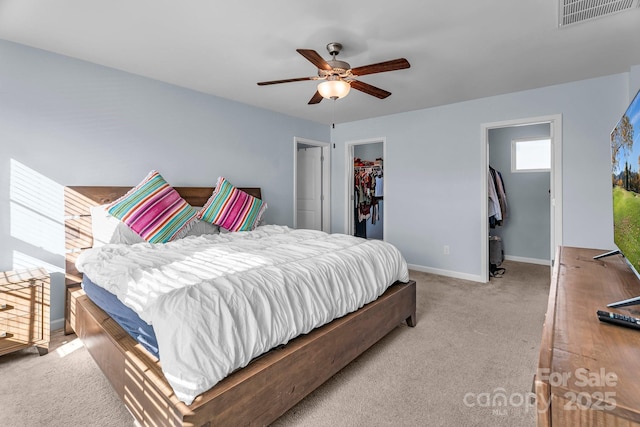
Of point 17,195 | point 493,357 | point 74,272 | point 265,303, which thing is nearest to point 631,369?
point 265,303

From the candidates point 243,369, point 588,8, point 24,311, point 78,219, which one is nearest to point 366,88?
point 588,8

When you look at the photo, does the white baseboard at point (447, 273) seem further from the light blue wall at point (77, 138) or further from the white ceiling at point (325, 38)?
the light blue wall at point (77, 138)

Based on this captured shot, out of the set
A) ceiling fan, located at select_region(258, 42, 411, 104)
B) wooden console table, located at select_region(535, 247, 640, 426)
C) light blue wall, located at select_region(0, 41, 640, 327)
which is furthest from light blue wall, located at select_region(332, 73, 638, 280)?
wooden console table, located at select_region(535, 247, 640, 426)

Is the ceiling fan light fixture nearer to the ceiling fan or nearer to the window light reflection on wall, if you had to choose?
the ceiling fan

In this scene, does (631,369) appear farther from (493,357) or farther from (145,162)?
(145,162)

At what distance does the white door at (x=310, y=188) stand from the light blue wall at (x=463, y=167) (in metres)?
0.29

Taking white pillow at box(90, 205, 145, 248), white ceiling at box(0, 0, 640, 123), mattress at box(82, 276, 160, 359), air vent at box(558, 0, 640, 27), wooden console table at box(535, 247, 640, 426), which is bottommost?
mattress at box(82, 276, 160, 359)

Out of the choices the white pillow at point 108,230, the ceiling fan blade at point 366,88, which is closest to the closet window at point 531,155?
the ceiling fan blade at point 366,88

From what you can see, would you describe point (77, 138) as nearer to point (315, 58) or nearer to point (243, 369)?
point (315, 58)

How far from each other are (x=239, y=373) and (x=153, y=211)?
2047 mm

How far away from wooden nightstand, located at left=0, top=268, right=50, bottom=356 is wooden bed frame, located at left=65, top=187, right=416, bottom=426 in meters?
0.20

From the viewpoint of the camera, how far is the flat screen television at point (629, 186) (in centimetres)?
112

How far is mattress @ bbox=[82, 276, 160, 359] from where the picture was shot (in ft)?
4.75

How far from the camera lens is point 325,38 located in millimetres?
2369
